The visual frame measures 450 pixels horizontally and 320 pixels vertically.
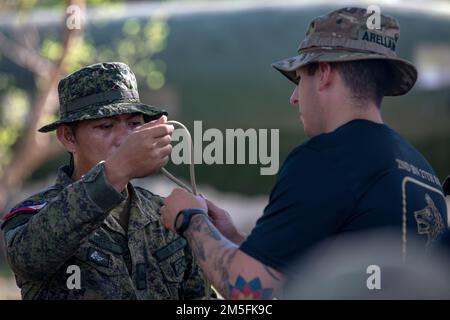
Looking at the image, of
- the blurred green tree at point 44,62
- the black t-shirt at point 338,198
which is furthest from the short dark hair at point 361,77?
the blurred green tree at point 44,62

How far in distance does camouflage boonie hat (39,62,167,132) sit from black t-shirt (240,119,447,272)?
48.3 inches

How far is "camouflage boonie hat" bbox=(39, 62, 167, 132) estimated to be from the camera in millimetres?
4297

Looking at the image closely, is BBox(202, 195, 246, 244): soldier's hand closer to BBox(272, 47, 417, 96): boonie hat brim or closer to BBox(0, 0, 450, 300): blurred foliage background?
BBox(272, 47, 417, 96): boonie hat brim

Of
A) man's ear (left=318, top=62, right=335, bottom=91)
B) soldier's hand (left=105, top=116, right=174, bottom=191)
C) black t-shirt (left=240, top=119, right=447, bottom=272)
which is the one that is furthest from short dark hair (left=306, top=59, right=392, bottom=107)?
soldier's hand (left=105, top=116, right=174, bottom=191)

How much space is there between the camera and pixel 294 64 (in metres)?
3.58

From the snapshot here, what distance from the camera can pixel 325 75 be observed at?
350cm

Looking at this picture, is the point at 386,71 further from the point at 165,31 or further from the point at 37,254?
the point at 165,31

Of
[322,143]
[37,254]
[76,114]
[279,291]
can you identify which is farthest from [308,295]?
[76,114]

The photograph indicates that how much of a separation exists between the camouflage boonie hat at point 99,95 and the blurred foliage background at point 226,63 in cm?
951

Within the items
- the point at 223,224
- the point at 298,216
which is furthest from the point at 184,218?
the point at 298,216

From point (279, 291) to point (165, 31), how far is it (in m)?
12.5

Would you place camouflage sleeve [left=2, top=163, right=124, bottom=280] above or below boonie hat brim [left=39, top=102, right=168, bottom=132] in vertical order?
below

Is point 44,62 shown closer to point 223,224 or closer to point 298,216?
point 223,224
